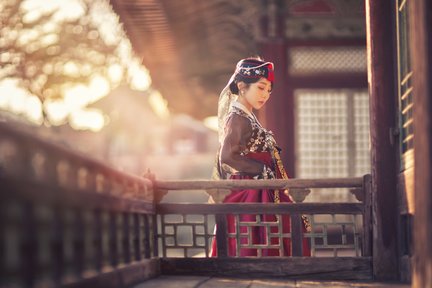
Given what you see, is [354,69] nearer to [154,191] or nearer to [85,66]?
[154,191]

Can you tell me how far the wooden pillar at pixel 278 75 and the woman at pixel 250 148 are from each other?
5012 millimetres

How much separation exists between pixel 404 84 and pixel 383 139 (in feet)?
1.29

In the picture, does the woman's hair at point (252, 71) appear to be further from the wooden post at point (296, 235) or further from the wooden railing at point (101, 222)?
the wooden post at point (296, 235)

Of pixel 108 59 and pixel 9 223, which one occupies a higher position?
pixel 108 59

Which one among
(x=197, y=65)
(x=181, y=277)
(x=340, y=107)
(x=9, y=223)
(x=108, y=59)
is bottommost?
(x=181, y=277)

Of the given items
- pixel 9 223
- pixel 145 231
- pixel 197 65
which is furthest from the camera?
pixel 197 65

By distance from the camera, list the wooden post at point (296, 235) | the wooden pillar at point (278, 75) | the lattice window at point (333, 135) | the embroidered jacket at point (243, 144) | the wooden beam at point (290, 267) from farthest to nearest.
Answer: the lattice window at point (333, 135)
the wooden pillar at point (278, 75)
the embroidered jacket at point (243, 144)
the wooden post at point (296, 235)
the wooden beam at point (290, 267)

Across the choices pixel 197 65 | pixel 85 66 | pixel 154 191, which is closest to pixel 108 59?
pixel 85 66

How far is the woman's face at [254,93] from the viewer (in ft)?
20.2

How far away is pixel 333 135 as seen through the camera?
11.9 m

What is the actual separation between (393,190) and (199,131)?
180 ft

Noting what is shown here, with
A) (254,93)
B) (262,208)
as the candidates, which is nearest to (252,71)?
(254,93)

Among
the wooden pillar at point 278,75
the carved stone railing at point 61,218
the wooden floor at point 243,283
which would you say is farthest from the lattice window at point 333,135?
the carved stone railing at point 61,218

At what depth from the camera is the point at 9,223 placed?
3.12 m
